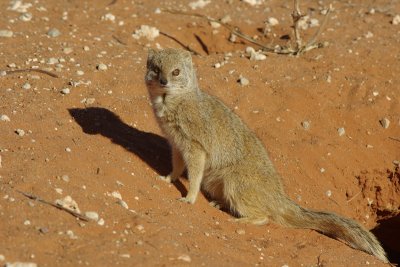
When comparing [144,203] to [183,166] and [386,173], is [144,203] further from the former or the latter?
[386,173]

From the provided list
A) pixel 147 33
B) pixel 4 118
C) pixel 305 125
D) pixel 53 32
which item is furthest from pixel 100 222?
pixel 147 33

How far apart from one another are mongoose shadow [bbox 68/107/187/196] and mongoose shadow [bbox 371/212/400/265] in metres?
2.74

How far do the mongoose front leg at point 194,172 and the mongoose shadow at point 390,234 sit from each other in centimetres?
275

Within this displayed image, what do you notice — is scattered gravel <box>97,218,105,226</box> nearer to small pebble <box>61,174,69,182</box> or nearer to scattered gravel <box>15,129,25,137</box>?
small pebble <box>61,174,69,182</box>

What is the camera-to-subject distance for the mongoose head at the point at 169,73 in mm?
5602

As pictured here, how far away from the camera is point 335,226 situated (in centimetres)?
577

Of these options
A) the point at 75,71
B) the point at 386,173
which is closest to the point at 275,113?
the point at 386,173

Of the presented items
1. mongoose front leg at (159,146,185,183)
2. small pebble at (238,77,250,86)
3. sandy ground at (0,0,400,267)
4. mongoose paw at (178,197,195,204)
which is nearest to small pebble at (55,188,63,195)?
sandy ground at (0,0,400,267)

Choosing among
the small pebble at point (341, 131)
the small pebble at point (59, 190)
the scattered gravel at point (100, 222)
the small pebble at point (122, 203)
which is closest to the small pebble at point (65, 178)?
the small pebble at point (59, 190)

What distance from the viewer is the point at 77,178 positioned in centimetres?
520

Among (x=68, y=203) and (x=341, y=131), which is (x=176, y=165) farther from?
(x=341, y=131)

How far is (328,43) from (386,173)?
216 cm

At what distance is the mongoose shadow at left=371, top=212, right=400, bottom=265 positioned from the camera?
748 centimetres

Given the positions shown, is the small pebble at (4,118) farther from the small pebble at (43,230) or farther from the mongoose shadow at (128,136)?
the small pebble at (43,230)
